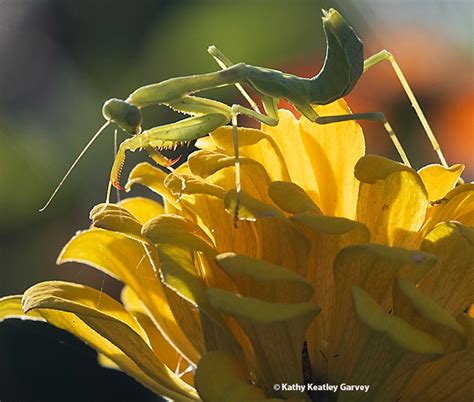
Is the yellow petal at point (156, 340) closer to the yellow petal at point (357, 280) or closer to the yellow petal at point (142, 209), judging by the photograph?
the yellow petal at point (142, 209)

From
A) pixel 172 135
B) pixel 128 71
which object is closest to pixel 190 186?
pixel 172 135

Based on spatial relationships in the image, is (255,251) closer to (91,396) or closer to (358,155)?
(358,155)

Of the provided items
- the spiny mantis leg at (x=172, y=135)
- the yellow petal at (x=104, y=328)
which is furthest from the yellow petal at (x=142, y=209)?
the yellow petal at (x=104, y=328)

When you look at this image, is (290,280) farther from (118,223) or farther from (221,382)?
(118,223)

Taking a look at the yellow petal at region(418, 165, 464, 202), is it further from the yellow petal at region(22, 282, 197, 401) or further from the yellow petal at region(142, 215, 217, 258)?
the yellow petal at region(22, 282, 197, 401)

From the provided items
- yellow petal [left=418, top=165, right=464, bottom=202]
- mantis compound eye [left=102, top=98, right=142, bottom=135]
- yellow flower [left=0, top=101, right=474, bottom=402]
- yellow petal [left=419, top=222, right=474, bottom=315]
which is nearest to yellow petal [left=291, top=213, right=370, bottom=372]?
yellow flower [left=0, top=101, right=474, bottom=402]

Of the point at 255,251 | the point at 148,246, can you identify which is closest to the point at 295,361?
the point at 255,251
